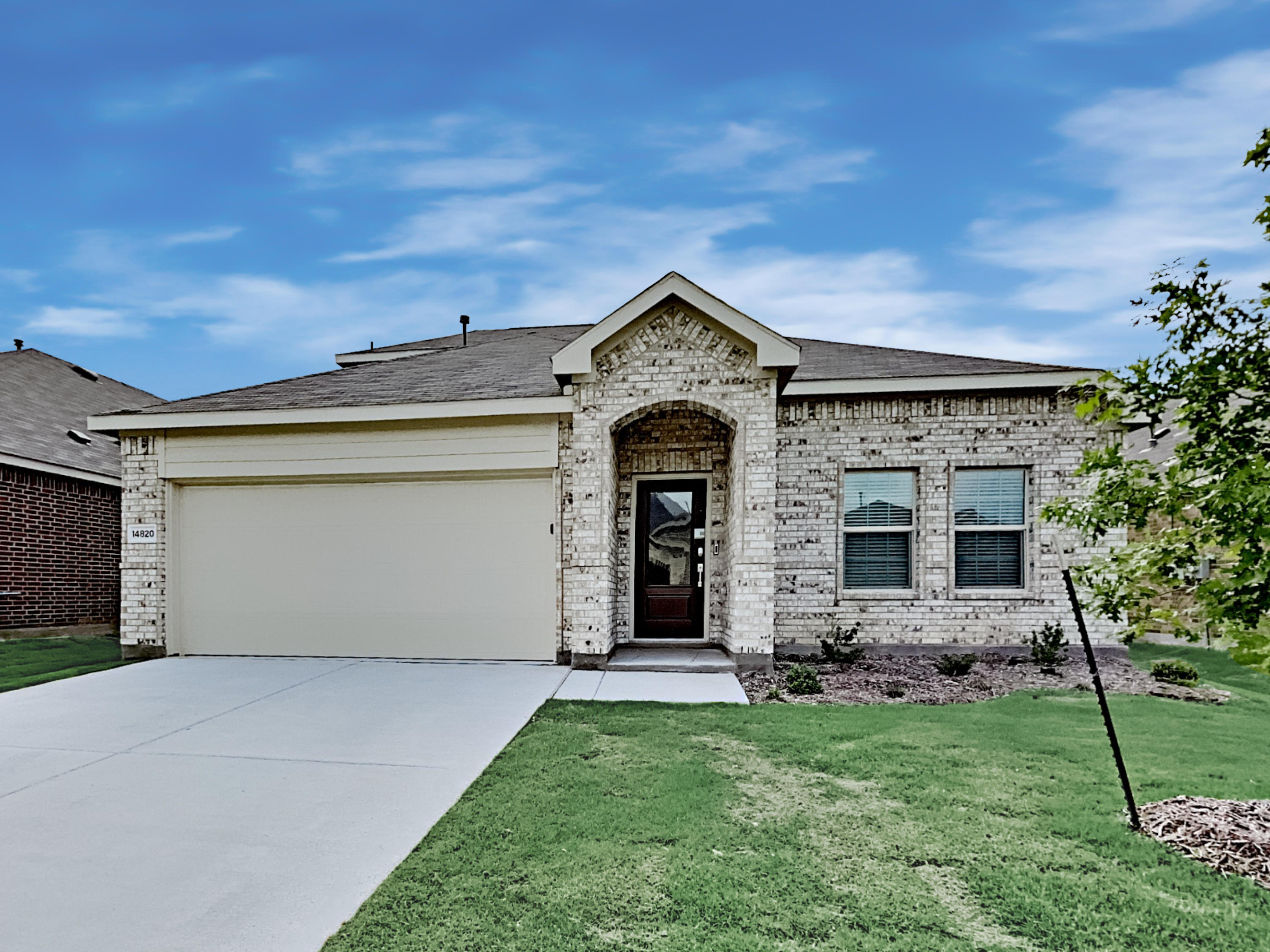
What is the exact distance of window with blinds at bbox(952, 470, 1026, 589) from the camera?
848cm

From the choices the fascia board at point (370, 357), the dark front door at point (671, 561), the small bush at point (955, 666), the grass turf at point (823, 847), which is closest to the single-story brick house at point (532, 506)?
the dark front door at point (671, 561)

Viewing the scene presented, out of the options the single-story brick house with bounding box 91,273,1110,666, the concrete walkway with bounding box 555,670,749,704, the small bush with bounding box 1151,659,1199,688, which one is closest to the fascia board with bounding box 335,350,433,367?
the single-story brick house with bounding box 91,273,1110,666

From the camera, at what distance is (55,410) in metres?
12.7

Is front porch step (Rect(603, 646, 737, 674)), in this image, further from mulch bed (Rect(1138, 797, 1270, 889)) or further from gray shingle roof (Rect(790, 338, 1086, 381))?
mulch bed (Rect(1138, 797, 1270, 889))

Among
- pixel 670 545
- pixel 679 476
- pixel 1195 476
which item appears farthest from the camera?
pixel 670 545

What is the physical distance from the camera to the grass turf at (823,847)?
2.35 m

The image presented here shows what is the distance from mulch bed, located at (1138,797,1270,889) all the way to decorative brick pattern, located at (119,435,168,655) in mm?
10288

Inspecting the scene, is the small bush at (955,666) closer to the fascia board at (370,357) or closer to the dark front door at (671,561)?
the dark front door at (671,561)

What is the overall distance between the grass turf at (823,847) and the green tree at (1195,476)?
1106 mm

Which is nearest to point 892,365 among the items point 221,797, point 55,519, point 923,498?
point 923,498

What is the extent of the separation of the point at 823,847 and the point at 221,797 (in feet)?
11.1

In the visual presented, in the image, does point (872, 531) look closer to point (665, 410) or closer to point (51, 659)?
point (665, 410)

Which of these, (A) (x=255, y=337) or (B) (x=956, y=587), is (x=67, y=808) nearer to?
(B) (x=956, y=587)

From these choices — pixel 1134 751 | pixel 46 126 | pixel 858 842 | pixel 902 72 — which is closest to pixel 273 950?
pixel 858 842
